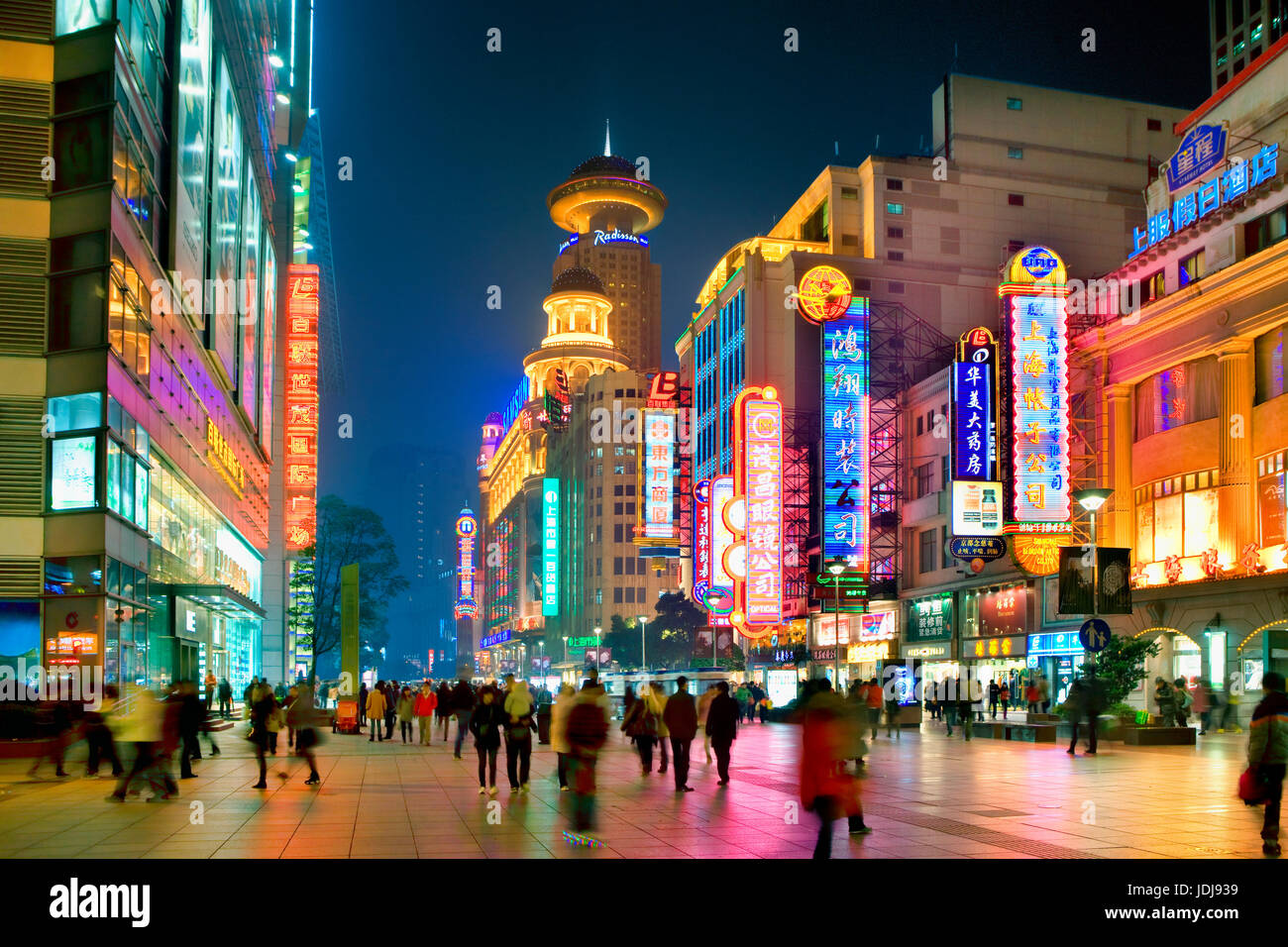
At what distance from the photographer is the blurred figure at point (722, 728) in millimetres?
21453

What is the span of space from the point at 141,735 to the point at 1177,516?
103 feet

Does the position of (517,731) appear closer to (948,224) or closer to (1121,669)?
(1121,669)

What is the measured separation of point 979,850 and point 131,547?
974 inches

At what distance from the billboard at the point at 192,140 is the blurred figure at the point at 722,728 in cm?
2386

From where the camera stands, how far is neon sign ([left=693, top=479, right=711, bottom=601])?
7712 centimetres

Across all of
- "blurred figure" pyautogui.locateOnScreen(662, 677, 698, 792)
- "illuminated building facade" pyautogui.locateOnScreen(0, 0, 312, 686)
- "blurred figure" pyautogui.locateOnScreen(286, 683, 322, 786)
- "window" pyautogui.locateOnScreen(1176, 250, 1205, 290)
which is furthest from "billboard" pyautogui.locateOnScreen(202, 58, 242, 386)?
"window" pyautogui.locateOnScreen(1176, 250, 1205, 290)

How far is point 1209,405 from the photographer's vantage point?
38438 mm

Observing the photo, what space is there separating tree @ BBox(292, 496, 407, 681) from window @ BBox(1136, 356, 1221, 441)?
54.9 meters

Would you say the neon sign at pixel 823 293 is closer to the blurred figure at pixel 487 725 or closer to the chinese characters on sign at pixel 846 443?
the chinese characters on sign at pixel 846 443

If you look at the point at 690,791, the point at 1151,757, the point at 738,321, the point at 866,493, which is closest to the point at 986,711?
the point at 866,493

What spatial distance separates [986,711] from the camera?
51.3 m

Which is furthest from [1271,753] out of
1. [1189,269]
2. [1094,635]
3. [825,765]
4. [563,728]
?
[1189,269]

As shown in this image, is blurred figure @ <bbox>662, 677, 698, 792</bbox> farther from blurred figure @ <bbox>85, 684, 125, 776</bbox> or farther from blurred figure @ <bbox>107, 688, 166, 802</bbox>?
blurred figure @ <bbox>85, 684, 125, 776</bbox>

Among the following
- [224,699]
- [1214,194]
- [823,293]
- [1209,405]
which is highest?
[823,293]
